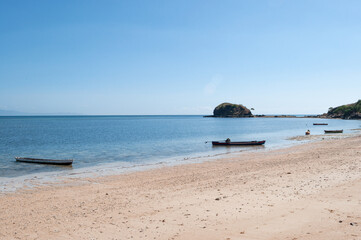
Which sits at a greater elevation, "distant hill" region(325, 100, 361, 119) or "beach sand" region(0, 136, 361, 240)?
"distant hill" region(325, 100, 361, 119)

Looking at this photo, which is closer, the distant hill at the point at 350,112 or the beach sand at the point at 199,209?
the beach sand at the point at 199,209

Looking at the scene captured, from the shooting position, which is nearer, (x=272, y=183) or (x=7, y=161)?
(x=272, y=183)

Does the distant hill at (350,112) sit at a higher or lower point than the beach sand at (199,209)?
higher

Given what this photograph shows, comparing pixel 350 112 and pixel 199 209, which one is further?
pixel 350 112

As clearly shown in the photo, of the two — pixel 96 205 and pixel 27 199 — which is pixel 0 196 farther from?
pixel 96 205

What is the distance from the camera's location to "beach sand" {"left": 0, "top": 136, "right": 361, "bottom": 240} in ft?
29.3

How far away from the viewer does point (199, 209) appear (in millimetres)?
11180

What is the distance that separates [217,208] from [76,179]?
1403 centimetres

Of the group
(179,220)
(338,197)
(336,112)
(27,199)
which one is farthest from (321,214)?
(336,112)

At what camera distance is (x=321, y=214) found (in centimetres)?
984

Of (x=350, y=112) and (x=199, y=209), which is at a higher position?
(x=350, y=112)

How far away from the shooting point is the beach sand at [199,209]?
8.94 metres

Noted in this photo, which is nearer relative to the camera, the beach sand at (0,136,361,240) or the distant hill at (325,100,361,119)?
the beach sand at (0,136,361,240)

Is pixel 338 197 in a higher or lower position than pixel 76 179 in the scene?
higher
